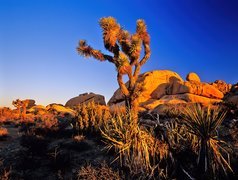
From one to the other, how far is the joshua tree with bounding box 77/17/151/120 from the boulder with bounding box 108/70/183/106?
67.3 ft

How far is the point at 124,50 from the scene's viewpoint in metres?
16.4

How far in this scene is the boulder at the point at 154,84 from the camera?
126ft

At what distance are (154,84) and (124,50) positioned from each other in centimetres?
2397

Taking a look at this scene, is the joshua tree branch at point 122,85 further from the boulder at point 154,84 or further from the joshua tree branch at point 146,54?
the boulder at point 154,84

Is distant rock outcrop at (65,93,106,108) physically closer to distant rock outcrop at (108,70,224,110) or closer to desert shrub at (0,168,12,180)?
distant rock outcrop at (108,70,224,110)

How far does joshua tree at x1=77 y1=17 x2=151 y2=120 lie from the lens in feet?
50.4

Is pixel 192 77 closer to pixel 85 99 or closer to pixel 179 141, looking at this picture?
pixel 85 99

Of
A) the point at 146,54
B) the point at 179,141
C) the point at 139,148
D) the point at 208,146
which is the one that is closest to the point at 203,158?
the point at 208,146

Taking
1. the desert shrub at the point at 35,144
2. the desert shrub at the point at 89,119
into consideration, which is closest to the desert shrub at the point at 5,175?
the desert shrub at the point at 35,144

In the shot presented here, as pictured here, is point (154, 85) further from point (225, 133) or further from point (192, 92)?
point (225, 133)

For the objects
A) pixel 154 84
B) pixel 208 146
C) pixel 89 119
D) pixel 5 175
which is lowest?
pixel 5 175

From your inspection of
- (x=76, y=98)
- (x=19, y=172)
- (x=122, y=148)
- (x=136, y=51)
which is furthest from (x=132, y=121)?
(x=76, y=98)

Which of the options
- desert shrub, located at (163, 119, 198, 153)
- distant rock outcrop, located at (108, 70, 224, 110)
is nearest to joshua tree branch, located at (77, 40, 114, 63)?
desert shrub, located at (163, 119, 198, 153)

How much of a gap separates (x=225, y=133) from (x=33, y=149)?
25.8ft
